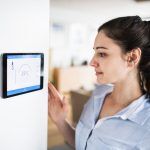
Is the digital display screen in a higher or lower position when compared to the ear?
lower

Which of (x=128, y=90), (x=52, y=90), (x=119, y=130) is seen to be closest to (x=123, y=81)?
(x=128, y=90)

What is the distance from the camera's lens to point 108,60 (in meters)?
0.85

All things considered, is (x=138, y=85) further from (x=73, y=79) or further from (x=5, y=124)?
(x=73, y=79)

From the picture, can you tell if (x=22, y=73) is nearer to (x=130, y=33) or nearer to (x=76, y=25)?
(x=130, y=33)

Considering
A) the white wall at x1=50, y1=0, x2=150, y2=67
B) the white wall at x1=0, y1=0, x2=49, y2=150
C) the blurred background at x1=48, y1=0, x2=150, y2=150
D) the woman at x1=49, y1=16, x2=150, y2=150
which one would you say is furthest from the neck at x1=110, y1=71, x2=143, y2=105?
the white wall at x1=50, y1=0, x2=150, y2=67

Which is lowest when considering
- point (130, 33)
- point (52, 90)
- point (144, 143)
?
point (144, 143)

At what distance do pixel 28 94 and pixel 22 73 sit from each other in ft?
0.30

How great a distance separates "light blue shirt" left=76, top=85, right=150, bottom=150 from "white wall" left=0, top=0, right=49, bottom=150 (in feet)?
0.64

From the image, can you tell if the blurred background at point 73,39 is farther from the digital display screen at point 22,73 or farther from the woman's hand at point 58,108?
the digital display screen at point 22,73

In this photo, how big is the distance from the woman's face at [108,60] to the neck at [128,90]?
0.24ft

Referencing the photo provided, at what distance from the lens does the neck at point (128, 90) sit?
936 mm

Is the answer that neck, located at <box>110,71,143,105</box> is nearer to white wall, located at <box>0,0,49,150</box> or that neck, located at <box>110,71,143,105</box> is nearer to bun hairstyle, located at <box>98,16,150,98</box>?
bun hairstyle, located at <box>98,16,150,98</box>

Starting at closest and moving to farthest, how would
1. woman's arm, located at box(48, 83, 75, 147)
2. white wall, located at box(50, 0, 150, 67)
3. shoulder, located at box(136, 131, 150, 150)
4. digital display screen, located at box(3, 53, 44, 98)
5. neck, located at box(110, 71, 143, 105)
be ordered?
1. digital display screen, located at box(3, 53, 44, 98)
2. shoulder, located at box(136, 131, 150, 150)
3. neck, located at box(110, 71, 143, 105)
4. woman's arm, located at box(48, 83, 75, 147)
5. white wall, located at box(50, 0, 150, 67)

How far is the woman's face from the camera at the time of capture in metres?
0.85
